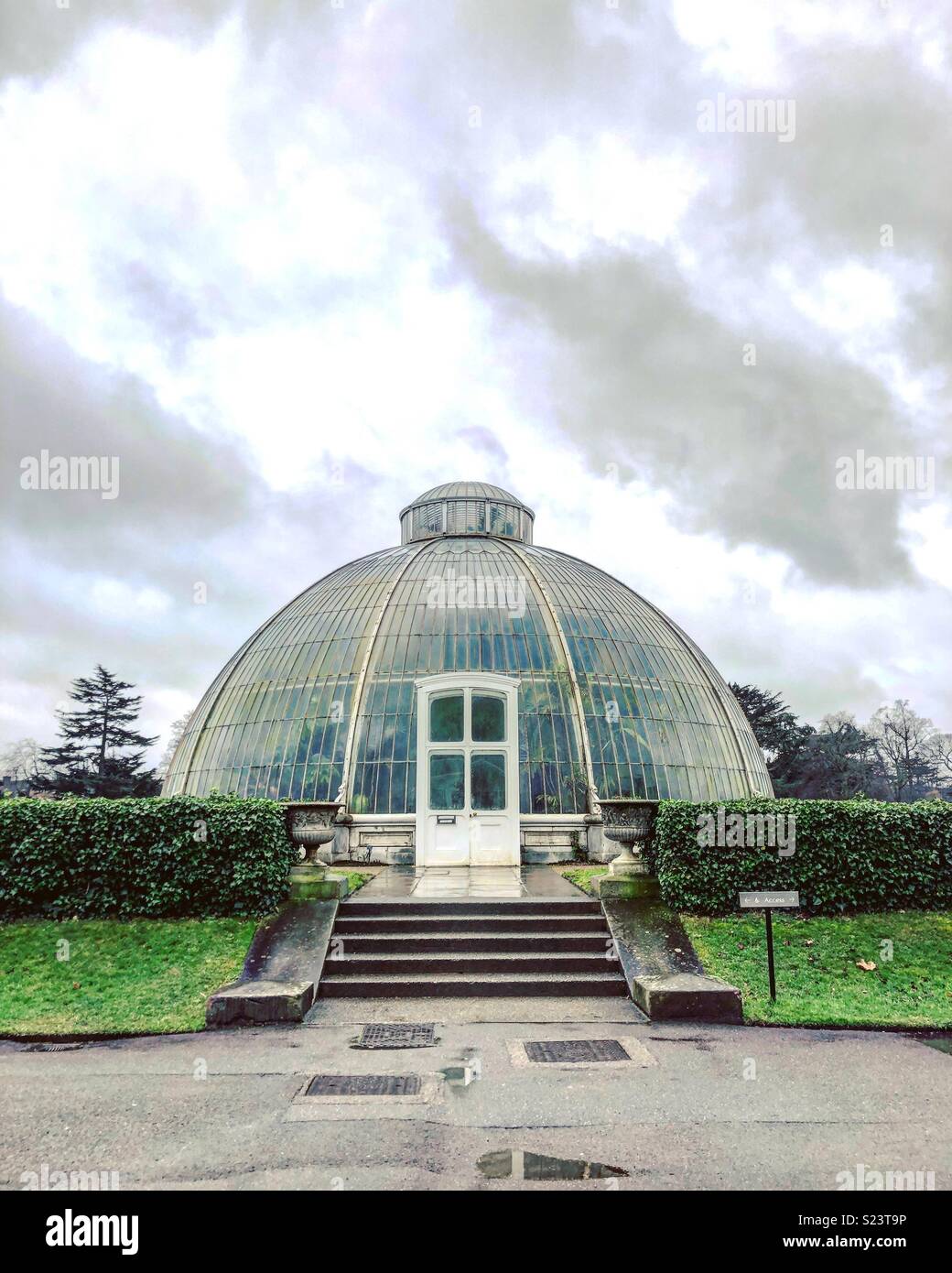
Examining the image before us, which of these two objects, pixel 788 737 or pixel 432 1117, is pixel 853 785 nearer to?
pixel 788 737

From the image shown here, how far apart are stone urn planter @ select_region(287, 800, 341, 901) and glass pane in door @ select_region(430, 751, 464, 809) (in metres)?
5.47

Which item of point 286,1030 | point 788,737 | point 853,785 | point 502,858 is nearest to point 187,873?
point 286,1030

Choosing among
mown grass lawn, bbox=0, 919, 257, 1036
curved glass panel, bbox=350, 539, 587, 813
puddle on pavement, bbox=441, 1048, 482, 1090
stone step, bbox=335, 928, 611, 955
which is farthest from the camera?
curved glass panel, bbox=350, 539, 587, 813

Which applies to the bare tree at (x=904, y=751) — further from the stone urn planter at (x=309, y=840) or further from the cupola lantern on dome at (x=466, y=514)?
the stone urn planter at (x=309, y=840)

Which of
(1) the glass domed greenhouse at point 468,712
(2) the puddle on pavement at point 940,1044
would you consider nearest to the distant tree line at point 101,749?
(1) the glass domed greenhouse at point 468,712

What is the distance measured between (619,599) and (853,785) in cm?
2821

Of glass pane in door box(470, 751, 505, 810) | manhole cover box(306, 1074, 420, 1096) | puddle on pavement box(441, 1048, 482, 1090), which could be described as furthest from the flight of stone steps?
glass pane in door box(470, 751, 505, 810)

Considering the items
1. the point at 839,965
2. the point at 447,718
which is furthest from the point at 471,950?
the point at 447,718

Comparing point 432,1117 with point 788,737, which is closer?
point 432,1117

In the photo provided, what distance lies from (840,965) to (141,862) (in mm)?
9785

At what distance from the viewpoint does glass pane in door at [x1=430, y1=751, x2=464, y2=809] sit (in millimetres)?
18500

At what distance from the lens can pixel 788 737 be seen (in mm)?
46188

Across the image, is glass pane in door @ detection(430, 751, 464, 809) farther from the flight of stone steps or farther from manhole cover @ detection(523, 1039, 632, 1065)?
manhole cover @ detection(523, 1039, 632, 1065)

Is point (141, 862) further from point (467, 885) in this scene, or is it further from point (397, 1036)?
point (467, 885)
